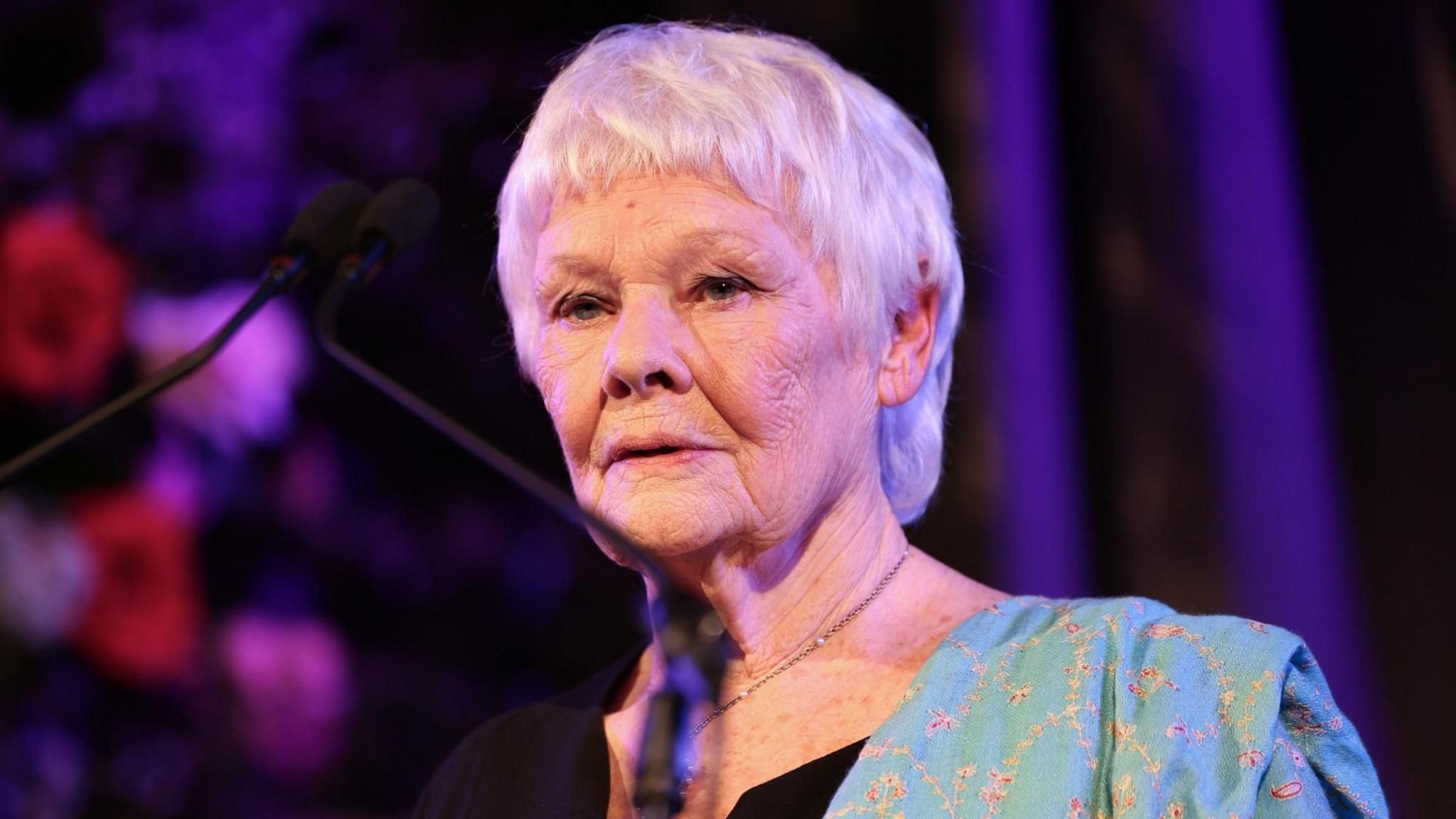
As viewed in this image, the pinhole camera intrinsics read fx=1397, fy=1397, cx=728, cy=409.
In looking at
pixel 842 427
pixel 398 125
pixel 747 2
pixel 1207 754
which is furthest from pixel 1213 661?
pixel 398 125

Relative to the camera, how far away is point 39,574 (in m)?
2.52

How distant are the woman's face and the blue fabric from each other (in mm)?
266

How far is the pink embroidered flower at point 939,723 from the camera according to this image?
1.30m

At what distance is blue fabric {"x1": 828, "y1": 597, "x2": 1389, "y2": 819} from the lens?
1171mm

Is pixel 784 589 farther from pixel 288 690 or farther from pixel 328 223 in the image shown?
pixel 288 690

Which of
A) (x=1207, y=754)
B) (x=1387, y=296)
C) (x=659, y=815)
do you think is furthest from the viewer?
(x=1387, y=296)

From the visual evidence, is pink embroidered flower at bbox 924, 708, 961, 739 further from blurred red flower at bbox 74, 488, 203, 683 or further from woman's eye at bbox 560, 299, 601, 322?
blurred red flower at bbox 74, 488, 203, 683

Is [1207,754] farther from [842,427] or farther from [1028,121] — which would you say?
[1028,121]

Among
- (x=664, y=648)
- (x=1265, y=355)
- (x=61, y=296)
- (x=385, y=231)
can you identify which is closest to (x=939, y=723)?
(x=664, y=648)

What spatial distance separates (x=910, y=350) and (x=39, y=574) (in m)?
1.74

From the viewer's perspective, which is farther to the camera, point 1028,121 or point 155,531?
point 155,531

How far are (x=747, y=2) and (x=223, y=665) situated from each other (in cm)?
164

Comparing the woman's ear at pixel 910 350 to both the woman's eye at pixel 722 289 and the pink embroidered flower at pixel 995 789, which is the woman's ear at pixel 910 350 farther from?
the pink embroidered flower at pixel 995 789

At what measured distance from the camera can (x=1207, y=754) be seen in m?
1.18
